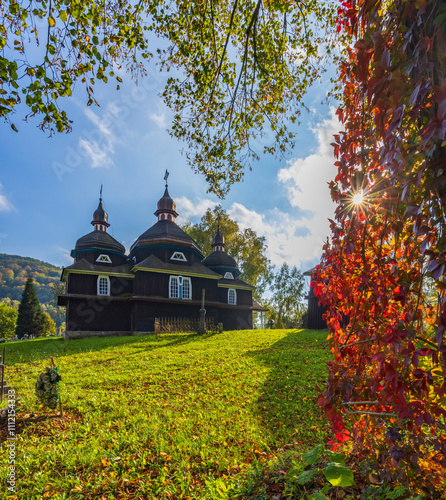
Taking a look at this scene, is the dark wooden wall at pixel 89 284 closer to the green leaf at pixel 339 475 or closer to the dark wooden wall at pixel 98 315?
the dark wooden wall at pixel 98 315

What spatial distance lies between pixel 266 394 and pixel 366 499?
4922 mm

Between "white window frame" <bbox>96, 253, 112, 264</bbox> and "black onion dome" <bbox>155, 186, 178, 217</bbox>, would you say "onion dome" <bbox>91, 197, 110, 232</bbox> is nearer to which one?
"white window frame" <bbox>96, 253, 112, 264</bbox>

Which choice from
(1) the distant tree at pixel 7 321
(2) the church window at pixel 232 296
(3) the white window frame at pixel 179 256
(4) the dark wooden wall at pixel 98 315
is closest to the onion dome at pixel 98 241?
(4) the dark wooden wall at pixel 98 315

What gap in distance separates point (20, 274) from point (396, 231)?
119m

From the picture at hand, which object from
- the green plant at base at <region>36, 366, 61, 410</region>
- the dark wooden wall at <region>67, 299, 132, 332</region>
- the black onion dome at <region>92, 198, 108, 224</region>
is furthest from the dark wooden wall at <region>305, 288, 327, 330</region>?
the black onion dome at <region>92, 198, 108, 224</region>

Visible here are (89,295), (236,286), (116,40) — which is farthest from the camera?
(236,286)

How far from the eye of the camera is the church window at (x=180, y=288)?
24375 millimetres

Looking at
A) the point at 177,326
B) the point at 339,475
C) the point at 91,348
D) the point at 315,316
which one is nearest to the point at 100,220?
the point at 177,326

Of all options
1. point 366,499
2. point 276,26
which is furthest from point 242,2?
point 366,499

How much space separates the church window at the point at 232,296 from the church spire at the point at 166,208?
30.6 feet

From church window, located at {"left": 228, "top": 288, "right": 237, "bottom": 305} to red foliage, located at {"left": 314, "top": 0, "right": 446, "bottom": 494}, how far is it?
25705 mm

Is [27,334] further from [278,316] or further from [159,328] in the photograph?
[278,316]

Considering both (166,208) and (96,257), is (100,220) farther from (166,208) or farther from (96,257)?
(166,208)

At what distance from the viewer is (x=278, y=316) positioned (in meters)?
49.1
